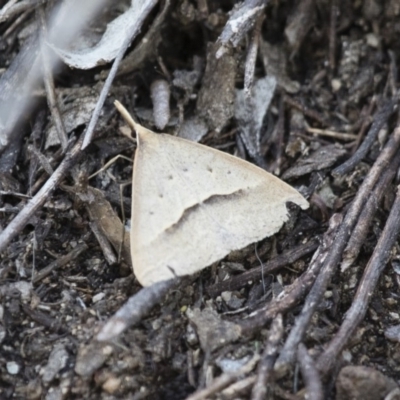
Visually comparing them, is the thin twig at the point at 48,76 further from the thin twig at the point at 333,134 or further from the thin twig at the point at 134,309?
the thin twig at the point at 333,134

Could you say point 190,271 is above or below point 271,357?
above

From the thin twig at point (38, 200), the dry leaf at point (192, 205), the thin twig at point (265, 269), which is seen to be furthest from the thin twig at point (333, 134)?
the thin twig at point (38, 200)

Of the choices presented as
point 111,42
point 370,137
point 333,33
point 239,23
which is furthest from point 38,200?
A: point 333,33

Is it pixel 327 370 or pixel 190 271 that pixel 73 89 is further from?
pixel 327 370

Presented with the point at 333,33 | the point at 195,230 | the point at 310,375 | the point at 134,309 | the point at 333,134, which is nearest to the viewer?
the point at 310,375

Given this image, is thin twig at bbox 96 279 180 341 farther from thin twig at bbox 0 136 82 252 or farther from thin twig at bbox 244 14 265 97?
thin twig at bbox 244 14 265 97

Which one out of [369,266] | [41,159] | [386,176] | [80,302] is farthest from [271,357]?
[41,159]

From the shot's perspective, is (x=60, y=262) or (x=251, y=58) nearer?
(x=60, y=262)

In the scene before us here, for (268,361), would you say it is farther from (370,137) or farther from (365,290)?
(370,137)
